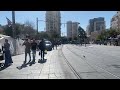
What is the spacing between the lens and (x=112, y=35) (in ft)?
422
